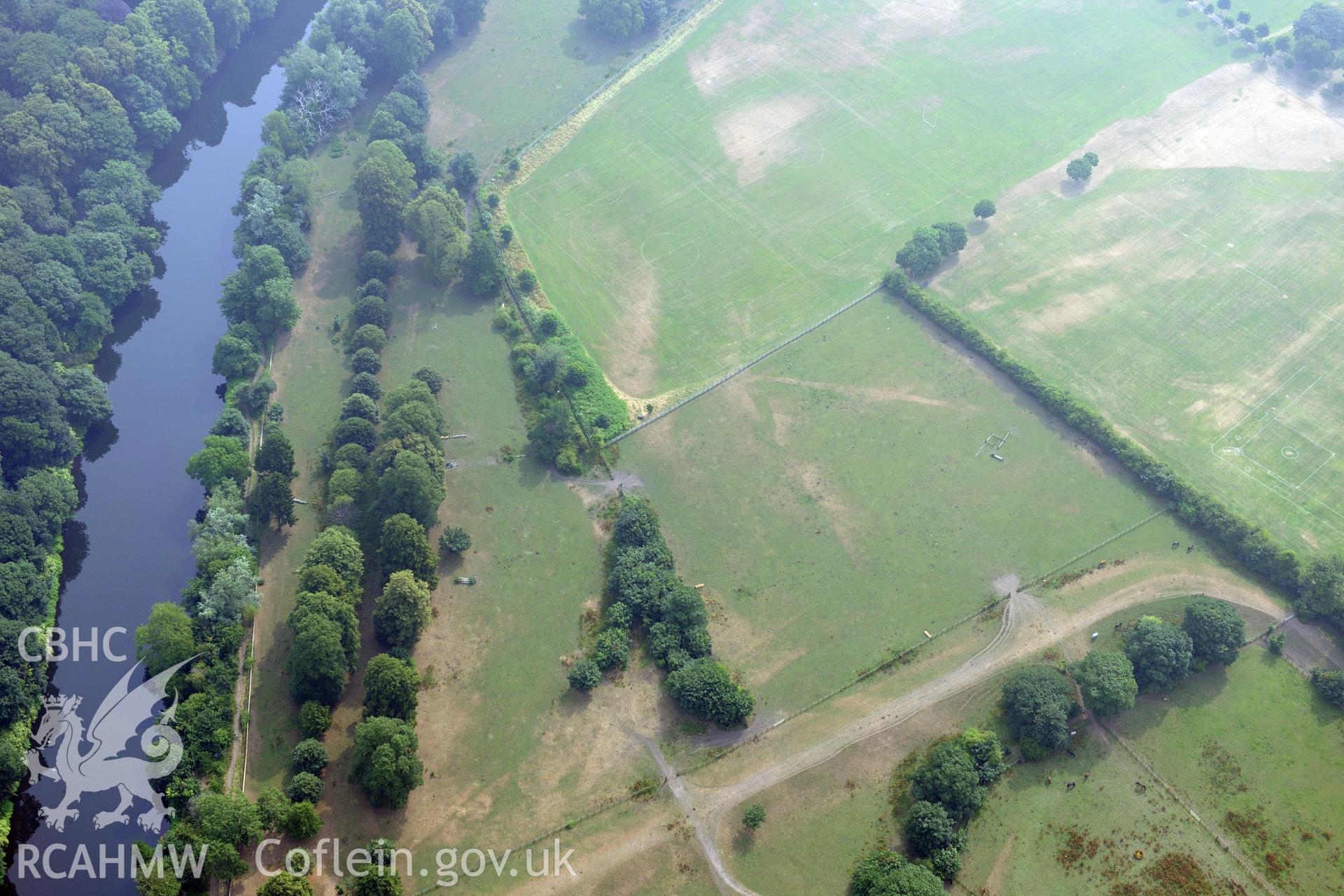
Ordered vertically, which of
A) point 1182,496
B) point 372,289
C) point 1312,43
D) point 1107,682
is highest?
point 372,289

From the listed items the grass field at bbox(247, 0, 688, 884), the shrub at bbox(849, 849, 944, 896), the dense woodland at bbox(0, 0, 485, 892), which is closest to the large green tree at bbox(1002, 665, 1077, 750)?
the shrub at bbox(849, 849, 944, 896)

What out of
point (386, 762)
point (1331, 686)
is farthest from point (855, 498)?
point (386, 762)

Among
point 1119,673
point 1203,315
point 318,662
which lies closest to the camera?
point 318,662

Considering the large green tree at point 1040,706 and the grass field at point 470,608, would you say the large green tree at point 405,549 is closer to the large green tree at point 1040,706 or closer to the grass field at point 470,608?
the grass field at point 470,608

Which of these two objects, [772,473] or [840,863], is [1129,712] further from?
[772,473]

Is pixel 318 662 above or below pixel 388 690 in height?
above

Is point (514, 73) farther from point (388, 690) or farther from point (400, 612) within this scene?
point (388, 690)

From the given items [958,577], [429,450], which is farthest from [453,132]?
[958,577]
